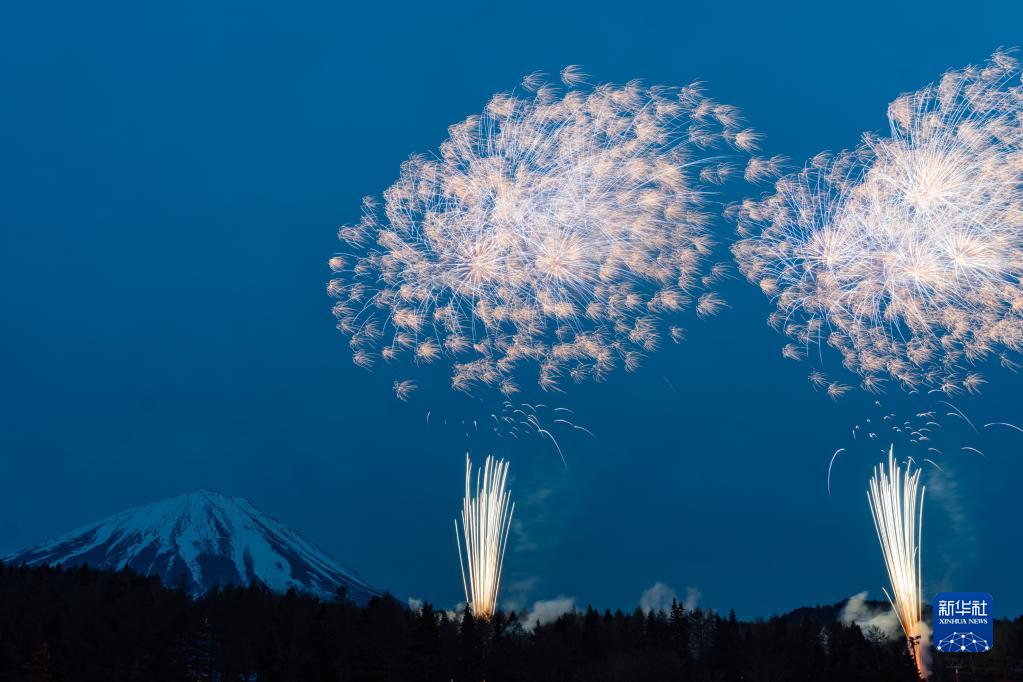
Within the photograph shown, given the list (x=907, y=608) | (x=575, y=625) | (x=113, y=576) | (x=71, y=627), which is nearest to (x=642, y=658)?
(x=575, y=625)

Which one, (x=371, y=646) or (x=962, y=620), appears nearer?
Result: (x=962, y=620)

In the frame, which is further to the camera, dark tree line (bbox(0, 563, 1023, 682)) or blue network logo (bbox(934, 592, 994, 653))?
dark tree line (bbox(0, 563, 1023, 682))

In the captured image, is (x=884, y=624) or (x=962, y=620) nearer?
(x=962, y=620)

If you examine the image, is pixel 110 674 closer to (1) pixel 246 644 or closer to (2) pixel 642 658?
(1) pixel 246 644
